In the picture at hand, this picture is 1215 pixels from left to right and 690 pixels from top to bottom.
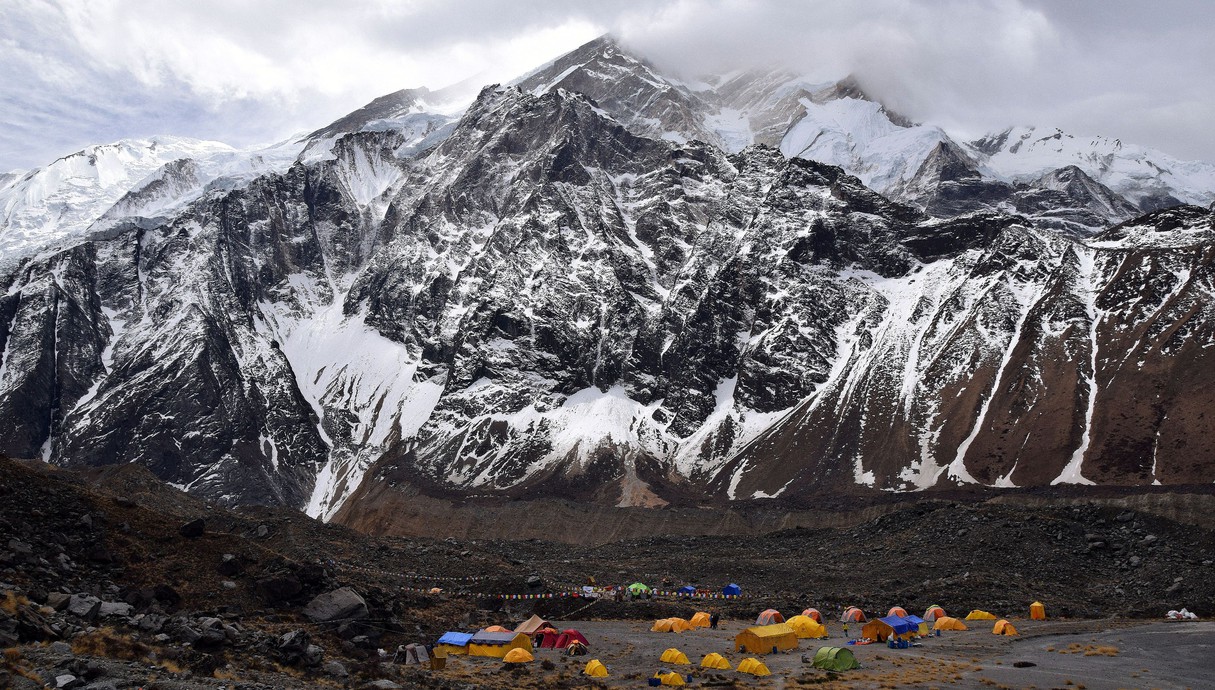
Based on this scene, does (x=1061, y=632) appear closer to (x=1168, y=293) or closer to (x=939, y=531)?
(x=939, y=531)

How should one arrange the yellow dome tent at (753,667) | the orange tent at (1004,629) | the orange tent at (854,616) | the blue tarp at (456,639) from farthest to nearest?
the orange tent at (854,616) < the orange tent at (1004,629) < the blue tarp at (456,639) < the yellow dome tent at (753,667)

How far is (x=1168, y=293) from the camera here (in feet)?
531

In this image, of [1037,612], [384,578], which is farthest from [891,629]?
[384,578]

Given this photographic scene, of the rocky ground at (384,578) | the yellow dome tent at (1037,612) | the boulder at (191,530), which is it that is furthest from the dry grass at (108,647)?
the yellow dome tent at (1037,612)

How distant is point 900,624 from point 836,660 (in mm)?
14156

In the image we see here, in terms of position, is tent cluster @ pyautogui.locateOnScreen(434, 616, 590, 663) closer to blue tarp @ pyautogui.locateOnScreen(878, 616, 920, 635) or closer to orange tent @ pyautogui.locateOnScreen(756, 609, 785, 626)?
orange tent @ pyautogui.locateOnScreen(756, 609, 785, 626)

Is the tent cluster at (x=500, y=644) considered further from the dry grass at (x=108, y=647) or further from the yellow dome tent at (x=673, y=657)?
the dry grass at (x=108, y=647)

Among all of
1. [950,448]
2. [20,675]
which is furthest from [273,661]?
[950,448]

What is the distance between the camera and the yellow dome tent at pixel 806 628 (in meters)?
60.2

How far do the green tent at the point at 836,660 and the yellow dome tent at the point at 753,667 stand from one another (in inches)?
117

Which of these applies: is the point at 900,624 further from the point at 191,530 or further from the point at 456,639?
the point at 191,530

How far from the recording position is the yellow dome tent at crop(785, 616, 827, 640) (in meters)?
60.2

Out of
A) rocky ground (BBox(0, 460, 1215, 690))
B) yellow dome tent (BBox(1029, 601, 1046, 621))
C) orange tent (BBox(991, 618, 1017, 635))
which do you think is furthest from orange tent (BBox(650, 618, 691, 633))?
yellow dome tent (BBox(1029, 601, 1046, 621))

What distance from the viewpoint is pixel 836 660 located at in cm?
4622
